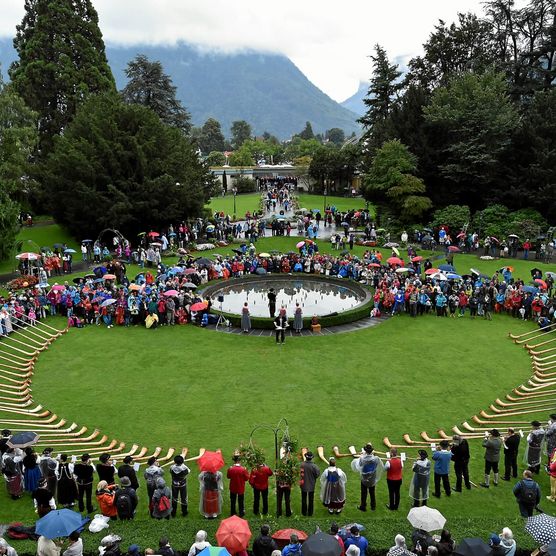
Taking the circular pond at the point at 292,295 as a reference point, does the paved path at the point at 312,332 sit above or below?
below

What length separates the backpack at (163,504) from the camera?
10.4 metres

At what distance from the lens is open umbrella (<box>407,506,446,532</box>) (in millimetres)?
8758

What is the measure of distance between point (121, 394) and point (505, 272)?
1967 centimetres

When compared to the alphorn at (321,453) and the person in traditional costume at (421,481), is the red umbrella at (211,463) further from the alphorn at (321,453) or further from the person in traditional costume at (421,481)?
the person in traditional costume at (421,481)

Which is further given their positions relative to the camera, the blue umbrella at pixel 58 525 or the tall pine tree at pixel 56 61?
the tall pine tree at pixel 56 61

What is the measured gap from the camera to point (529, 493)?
10.2m

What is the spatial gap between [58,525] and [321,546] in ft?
13.9

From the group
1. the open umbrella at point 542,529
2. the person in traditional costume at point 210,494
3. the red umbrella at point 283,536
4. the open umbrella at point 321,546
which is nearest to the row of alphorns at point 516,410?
the open umbrella at point 542,529

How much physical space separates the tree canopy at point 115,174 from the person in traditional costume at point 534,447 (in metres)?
29.3

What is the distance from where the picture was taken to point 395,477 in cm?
1095

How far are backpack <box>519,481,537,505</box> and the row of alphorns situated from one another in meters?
3.19

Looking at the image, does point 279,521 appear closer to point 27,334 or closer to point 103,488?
point 103,488

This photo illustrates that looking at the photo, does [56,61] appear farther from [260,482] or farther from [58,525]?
[58,525]

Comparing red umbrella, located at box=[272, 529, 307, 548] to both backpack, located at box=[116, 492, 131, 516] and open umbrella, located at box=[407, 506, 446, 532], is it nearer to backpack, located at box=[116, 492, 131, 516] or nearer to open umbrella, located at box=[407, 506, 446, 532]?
open umbrella, located at box=[407, 506, 446, 532]
